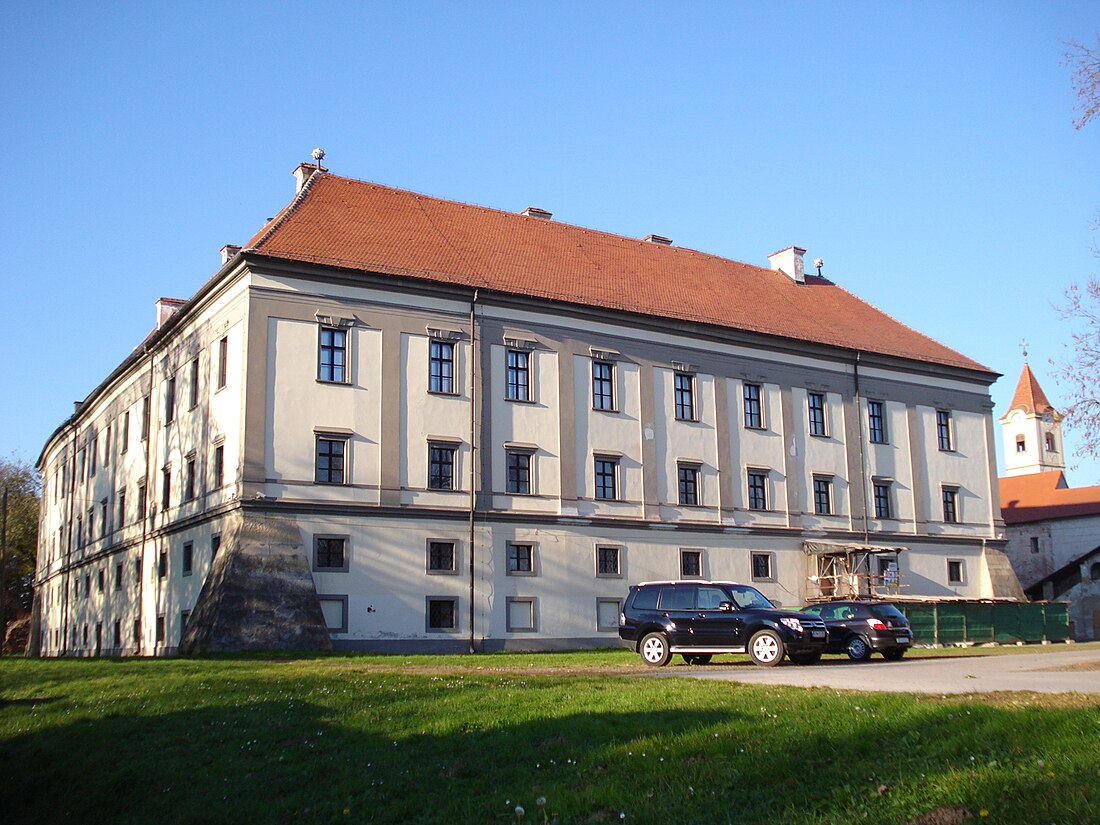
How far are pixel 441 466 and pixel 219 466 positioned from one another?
718 cm

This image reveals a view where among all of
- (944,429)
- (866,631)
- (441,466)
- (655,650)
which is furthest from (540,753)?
(944,429)

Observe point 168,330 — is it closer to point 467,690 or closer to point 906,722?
point 467,690

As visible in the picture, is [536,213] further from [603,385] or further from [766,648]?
[766,648]

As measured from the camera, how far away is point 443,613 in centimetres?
3628

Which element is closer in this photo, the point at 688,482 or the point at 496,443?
the point at 496,443

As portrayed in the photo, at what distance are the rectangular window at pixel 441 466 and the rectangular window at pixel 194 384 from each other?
895cm

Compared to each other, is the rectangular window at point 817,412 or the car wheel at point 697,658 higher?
the rectangular window at point 817,412

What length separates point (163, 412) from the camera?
143ft

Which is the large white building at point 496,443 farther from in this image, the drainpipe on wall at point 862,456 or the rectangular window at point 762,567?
the rectangular window at point 762,567

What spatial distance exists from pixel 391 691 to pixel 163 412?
30.0 m

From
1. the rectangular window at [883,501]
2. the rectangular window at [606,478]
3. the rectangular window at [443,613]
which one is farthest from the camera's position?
the rectangular window at [883,501]

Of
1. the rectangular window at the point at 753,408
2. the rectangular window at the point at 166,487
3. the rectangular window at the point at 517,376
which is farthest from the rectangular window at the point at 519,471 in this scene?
the rectangular window at the point at 166,487

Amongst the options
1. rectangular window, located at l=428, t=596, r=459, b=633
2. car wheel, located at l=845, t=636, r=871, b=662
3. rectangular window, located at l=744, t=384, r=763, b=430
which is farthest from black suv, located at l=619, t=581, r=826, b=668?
rectangular window, located at l=744, t=384, r=763, b=430

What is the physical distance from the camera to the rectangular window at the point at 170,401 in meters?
42.7
